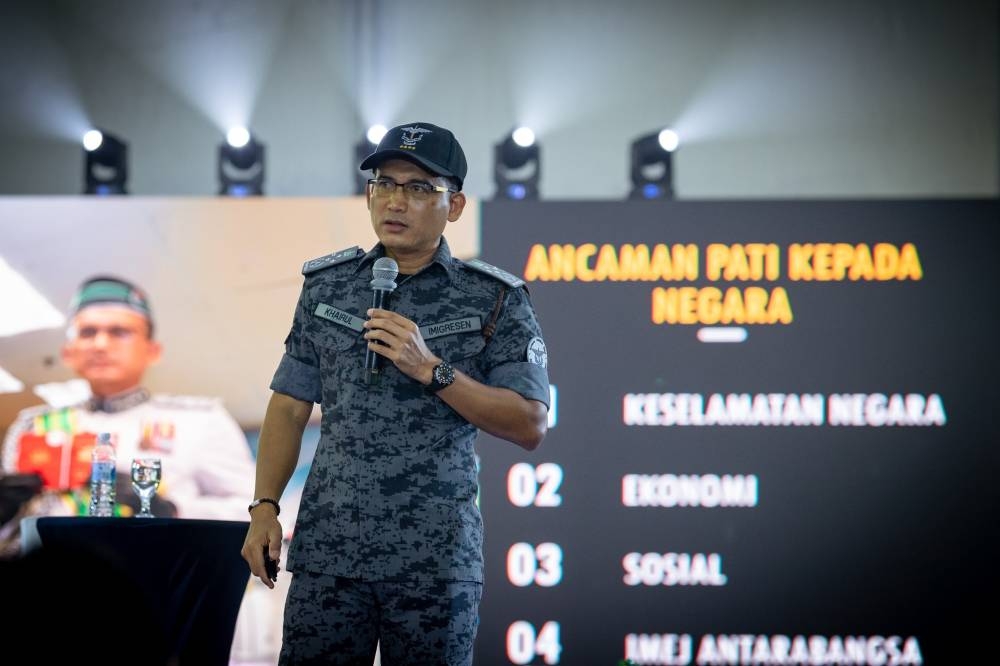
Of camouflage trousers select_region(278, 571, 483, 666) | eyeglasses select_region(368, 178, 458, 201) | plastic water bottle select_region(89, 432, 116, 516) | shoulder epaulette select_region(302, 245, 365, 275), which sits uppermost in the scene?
eyeglasses select_region(368, 178, 458, 201)

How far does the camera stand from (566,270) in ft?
13.8

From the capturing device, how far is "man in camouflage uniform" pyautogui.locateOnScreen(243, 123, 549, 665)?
68.8 inches

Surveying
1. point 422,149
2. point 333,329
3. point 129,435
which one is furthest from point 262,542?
point 129,435

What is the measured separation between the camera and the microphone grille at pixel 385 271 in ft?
6.01

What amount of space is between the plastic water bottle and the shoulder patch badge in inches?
49.0

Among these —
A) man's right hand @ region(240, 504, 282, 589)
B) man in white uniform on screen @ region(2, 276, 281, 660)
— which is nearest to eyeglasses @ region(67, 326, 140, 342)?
man in white uniform on screen @ region(2, 276, 281, 660)

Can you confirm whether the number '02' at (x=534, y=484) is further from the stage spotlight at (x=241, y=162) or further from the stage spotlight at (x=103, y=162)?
the stage spotlight at (x=103, y=162)

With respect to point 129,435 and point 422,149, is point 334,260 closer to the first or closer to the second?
point 422,149

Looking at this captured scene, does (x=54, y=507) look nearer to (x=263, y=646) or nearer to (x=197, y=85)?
(x=263, y=646)

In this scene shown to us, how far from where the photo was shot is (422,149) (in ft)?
6.06

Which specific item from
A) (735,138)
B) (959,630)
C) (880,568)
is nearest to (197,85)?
(735,138)

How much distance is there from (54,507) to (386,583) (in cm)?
273

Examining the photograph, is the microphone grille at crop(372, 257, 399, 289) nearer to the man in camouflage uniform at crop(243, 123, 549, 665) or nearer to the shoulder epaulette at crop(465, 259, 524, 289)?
the man in camouflage uniform at crop(243, 123, 549, 665)

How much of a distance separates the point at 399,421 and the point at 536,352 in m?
0.27
